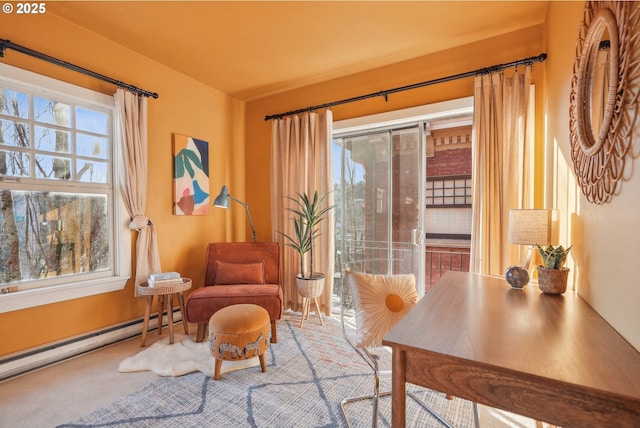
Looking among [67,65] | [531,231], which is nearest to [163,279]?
[67,65]

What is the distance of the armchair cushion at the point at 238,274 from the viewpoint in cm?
307

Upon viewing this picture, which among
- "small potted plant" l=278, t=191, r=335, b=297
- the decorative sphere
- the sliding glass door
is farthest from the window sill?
the decorative sphere

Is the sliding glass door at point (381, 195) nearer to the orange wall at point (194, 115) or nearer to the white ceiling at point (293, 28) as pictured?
the orange wall at point (194, 115)

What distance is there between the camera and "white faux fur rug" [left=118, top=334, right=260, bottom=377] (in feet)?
7.32

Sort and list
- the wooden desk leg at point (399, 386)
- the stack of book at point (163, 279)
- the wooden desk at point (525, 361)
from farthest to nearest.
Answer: the stack of book at point (163, 279), the wooden desk leg at point (399, 386), the wooden desk at point (525, 361)

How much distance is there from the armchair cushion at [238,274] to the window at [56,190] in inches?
34.1

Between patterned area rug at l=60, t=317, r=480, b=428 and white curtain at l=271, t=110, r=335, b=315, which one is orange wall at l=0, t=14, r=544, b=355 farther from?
patterned area rug at l=60, t=317, r=480, b=428

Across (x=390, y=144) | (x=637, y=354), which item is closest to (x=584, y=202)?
(x=637, y=354)

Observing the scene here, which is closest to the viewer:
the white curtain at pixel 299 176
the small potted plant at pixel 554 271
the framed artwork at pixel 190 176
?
the small potted plant at pixel 554 271

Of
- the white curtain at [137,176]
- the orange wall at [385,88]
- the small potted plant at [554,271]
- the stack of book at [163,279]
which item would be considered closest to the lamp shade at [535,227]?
the small potted plant at [554,271]

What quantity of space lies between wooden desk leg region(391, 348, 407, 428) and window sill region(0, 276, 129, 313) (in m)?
2.72

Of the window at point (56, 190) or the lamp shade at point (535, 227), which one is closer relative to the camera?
the lamp shade at point (535, 227)

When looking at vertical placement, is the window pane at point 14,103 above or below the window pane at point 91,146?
above

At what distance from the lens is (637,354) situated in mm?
861
